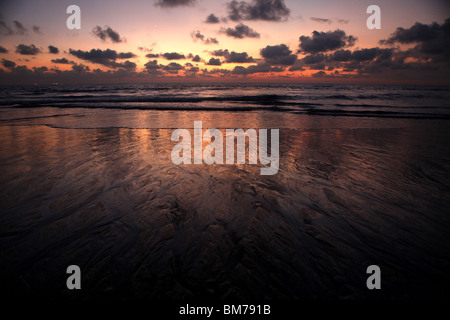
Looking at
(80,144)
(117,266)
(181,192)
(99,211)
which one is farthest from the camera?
(80,144)

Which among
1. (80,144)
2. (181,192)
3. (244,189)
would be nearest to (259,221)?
(244,189)

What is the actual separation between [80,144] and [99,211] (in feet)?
16.3

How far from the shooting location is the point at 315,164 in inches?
208

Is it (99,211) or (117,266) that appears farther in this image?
(99,211)

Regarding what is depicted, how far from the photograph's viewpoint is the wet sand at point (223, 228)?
2037 mm

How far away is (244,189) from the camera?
394 centimetres

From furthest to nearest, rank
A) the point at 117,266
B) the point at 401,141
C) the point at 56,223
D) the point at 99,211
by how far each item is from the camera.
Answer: the point at 401,141 → the point at 99,211 → the point at 56,223 → the point at 117,266

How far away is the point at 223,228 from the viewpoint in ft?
9.25

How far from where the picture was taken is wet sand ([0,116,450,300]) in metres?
2.04

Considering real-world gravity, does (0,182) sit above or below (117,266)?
above
